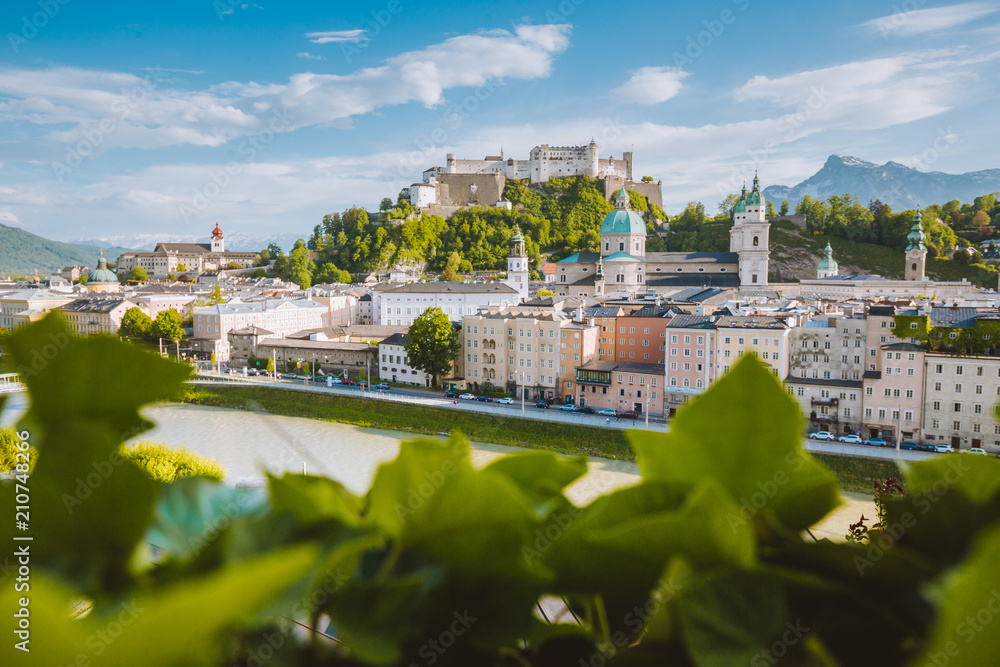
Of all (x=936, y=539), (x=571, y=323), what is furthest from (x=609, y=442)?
(x=936, y=539)

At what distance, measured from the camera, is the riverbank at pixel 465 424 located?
32.8ft

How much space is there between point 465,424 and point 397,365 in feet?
16.6

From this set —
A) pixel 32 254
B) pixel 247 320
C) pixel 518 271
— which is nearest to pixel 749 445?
pixel 247 320

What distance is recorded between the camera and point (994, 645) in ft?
0.67

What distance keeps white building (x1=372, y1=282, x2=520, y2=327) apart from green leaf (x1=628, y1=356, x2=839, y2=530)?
22571 millimetres

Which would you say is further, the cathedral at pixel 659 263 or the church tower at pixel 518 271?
the cathedral at pixel 659 263

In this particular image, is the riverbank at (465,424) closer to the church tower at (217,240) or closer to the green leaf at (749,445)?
the green leaf at (749,445)

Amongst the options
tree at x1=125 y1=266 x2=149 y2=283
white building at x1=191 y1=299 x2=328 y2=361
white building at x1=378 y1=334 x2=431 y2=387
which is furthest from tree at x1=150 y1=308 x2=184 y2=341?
tree at x1=125 y1=266 x2=149 y2=283

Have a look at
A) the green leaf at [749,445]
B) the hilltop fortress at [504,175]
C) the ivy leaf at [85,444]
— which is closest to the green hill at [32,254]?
the hilltop fortress at [504,175]

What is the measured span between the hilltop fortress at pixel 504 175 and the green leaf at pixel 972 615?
1512 inches

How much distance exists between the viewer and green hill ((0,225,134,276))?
72375 millimetres

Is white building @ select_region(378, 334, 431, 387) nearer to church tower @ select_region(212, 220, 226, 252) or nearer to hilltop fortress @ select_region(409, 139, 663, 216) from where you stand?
hilltop fortress @ select_region(409, 139, 663, 216)

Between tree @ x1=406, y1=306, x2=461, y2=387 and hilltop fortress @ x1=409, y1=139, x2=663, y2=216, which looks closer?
tree @ x1=406, y1=306, x2=461, y2=387

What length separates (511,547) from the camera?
0.30 metres
